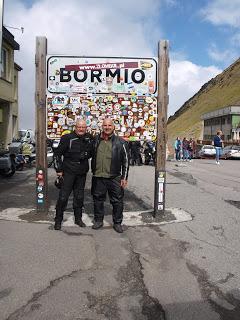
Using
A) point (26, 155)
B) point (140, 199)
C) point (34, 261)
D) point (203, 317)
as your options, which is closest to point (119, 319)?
point (203, 317)

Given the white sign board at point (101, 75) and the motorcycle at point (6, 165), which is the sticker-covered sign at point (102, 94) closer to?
the white sign board at point (101, 75)

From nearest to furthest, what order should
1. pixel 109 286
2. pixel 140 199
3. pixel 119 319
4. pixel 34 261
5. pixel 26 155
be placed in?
1. pixel 119 319
2. pixel 109 286
3. pixel 34 261
4. pixel 140 199
5. pixel 26 155

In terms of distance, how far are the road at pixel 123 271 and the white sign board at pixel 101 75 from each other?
2.52m

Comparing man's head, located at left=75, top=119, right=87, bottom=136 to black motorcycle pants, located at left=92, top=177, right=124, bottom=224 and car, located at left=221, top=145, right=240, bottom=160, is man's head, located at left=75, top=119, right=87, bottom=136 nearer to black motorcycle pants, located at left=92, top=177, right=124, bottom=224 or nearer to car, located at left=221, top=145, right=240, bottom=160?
black motorcycle pants, located at left=92, top=177, right=124, bottom=224

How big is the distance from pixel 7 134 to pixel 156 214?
20.1m

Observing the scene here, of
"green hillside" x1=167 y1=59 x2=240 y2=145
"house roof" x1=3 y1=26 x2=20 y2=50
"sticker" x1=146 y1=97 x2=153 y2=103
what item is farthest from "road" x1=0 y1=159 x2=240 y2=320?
"green hillside" x1=167 y1=59 x2=240 y2=145

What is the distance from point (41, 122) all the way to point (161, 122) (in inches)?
83.8

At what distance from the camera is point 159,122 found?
26.4 feet

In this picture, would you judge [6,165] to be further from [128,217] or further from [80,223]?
[80,223]

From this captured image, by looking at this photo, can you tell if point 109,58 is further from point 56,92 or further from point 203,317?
point 203,317

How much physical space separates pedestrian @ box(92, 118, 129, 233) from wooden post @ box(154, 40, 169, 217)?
0.98 metres

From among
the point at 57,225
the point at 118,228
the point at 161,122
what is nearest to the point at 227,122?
the point at 161,122

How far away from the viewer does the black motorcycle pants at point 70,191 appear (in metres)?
7.32

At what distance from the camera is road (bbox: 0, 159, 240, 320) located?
13.7 ft
